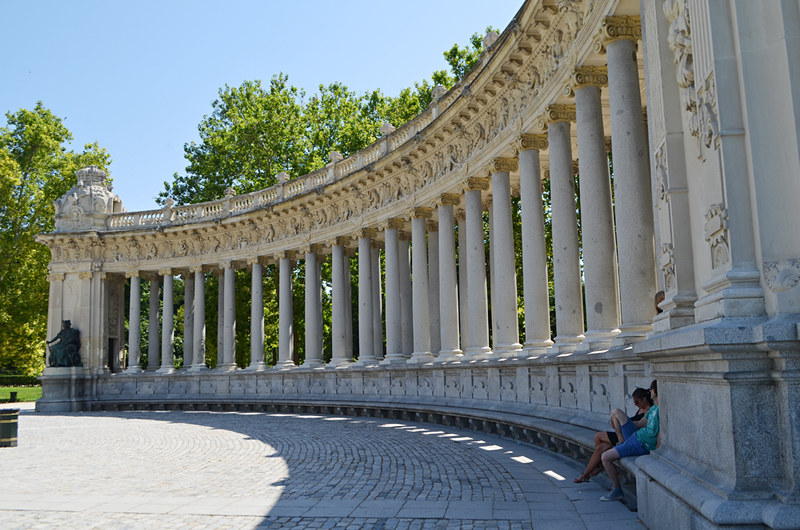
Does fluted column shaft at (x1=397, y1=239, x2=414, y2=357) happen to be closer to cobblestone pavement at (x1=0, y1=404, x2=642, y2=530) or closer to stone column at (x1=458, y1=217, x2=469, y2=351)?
stone column at (x1=458, y1=217, x2=469, y2=351)

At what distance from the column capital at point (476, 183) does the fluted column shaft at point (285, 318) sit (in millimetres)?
20523

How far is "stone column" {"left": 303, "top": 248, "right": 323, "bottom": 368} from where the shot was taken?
45250 mm

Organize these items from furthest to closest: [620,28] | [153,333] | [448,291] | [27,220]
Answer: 1. [27,220]
2. [153,333]
3. [448,291]
4. [620,28]

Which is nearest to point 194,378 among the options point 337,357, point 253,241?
point 253,241

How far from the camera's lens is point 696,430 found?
8.57 metres

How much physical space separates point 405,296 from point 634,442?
30.0 metres

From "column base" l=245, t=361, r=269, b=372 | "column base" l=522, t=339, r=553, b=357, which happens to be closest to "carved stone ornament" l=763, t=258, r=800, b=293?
"column base" l=522, t=339, r=553, b=357

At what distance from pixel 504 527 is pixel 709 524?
4467mm

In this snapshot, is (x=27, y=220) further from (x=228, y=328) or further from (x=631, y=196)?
(x=631, y=196)

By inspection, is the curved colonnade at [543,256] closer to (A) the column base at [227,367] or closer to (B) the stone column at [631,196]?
(B) the stone column at [631,196]

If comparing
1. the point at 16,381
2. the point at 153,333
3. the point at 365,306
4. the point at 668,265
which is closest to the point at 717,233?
the point at 668,265

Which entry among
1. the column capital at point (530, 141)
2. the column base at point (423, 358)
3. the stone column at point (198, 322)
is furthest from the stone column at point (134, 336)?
the column capital at point (530, 141)

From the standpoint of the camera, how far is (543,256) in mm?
25578

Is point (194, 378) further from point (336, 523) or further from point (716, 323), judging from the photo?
point (716, 323)
